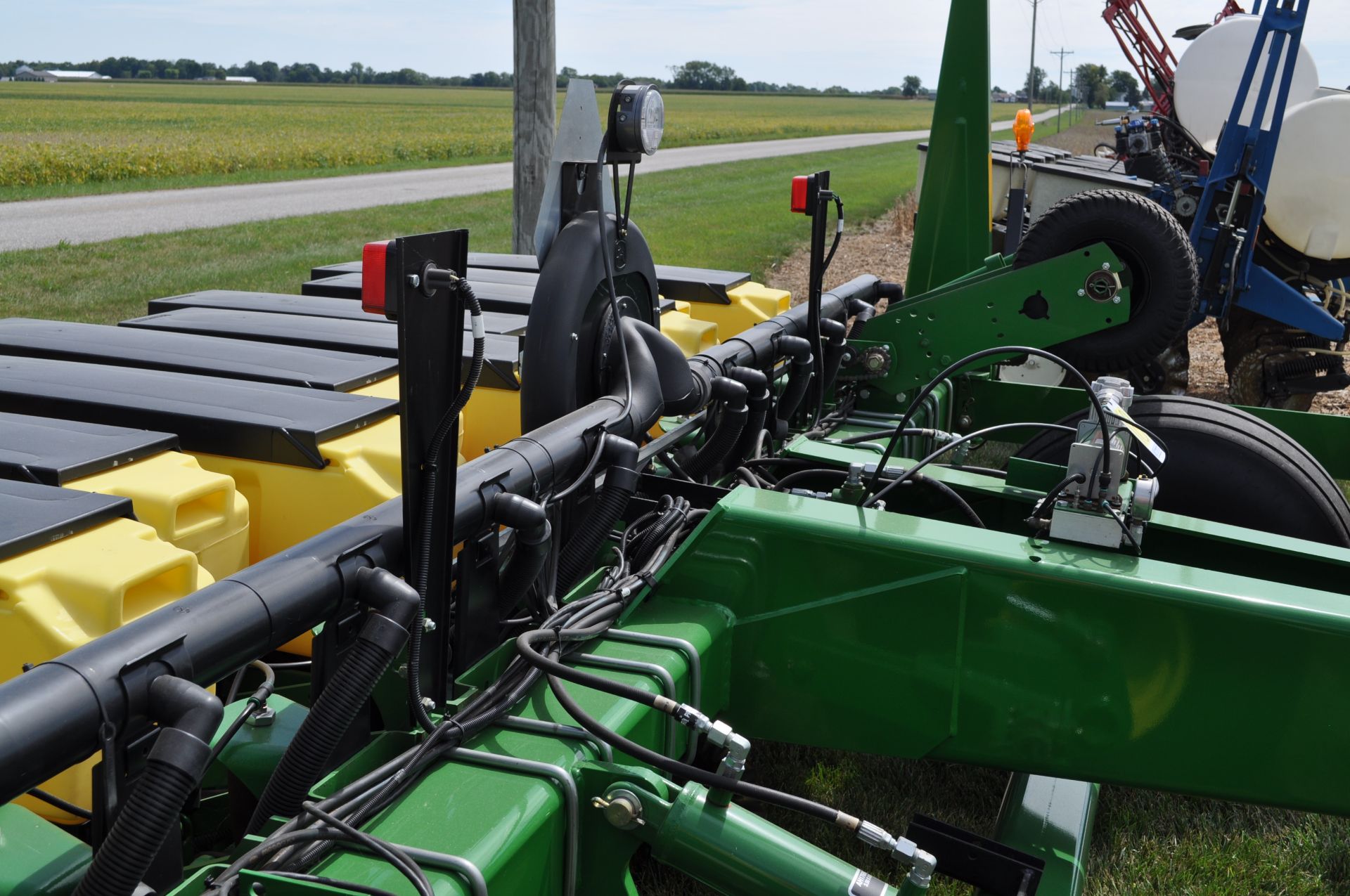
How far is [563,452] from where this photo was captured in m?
2.29

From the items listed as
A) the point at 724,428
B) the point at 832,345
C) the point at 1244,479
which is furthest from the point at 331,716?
Answer: the point at 832,345

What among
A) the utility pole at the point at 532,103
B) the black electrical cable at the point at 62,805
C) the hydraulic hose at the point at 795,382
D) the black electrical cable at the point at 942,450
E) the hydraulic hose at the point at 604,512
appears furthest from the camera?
the utility pole at the point at 532,103

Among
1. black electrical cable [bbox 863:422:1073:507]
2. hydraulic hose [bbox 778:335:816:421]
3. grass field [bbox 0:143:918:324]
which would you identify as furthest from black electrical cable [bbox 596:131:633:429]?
grass field [bbox 0:143:918:324]

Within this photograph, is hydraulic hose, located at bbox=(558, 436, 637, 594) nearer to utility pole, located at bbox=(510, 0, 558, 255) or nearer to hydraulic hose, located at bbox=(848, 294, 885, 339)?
hydraulic hose, located at bbox=(848, 294, 885, 339)

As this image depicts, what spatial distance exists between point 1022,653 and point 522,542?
90 cm

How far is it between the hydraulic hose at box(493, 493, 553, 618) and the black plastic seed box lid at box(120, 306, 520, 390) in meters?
1.23

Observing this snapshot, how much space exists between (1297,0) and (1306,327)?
184 centimetres

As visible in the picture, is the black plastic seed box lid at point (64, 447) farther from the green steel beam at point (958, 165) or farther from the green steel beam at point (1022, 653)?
the green steel beam at point (958, 165)

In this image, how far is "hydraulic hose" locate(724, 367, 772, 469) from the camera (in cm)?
309

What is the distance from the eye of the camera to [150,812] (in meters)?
1.31

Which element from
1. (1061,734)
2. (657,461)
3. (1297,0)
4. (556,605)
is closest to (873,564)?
(1061,734)

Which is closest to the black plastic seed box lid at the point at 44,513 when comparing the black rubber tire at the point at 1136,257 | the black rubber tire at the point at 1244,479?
the black rubber tire at the point at 1244,479

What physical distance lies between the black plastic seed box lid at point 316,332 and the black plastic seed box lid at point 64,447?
1028 mm

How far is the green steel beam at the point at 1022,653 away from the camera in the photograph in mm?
1924
